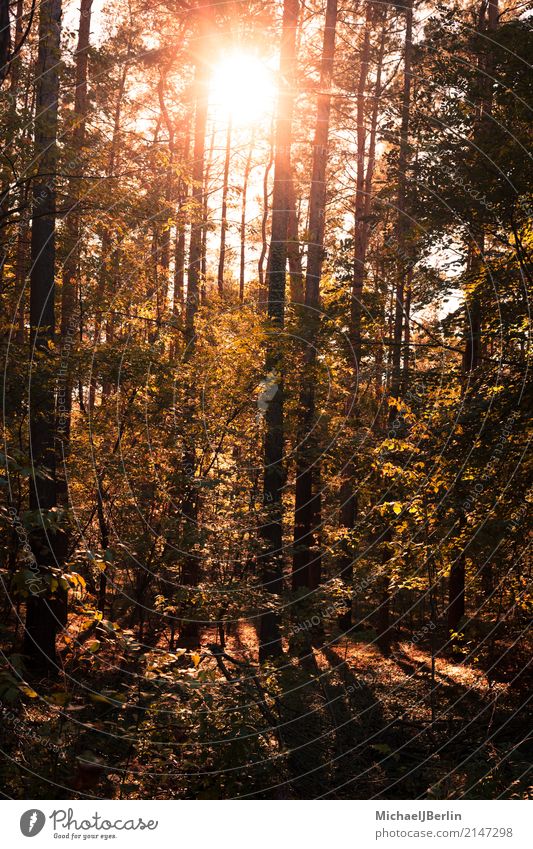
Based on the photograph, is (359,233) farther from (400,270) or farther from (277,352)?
Result: (277,352)

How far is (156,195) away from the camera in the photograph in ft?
40.8

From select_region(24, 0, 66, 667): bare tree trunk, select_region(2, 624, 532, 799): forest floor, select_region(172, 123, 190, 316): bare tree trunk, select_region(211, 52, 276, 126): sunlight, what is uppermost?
select_region(211, 52, 276, 126): sunlight

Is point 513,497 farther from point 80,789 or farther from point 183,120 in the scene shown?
point 183,120

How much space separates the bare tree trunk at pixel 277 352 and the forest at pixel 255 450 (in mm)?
71

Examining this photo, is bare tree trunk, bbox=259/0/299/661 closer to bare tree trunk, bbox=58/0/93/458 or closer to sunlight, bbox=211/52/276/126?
sunlight, bbox=211/52/276/126

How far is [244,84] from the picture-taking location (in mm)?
20016

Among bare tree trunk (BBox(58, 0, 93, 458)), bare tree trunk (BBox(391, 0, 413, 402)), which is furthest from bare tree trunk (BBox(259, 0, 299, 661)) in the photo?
bare tree trunk (BBox(58, 0, 93, 458))

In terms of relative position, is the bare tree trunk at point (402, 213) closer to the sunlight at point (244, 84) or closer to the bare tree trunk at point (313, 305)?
the bare tree trunk at point (313, 305)

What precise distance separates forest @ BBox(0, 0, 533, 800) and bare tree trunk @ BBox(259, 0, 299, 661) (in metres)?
0.07

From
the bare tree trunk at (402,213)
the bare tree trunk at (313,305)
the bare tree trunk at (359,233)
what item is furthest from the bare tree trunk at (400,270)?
the bare tree trunk at (313,305)

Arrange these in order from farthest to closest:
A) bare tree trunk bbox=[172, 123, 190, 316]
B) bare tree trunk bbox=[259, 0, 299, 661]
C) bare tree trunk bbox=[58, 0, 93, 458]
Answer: bare tree trunk bbox=[172, 123, 190, 316]
bare tree trunk bbox=[259, 0, 299, 661]
bare tree trunk bbox=[58, 0, 93, 458]

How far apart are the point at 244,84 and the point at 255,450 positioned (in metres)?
11.5

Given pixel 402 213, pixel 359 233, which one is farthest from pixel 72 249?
pixel 359 233

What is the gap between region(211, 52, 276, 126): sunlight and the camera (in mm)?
18078
